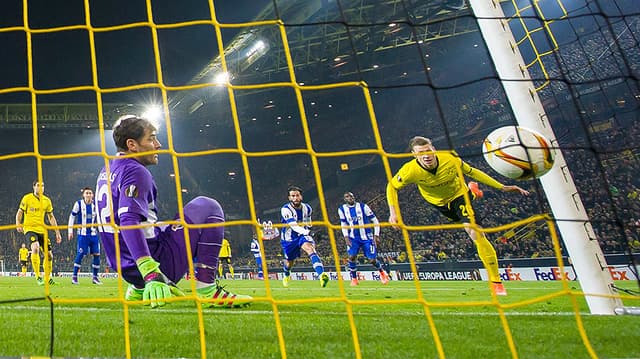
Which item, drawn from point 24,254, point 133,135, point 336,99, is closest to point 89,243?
point 133,135

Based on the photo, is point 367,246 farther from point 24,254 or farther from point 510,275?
point 24,254

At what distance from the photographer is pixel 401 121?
2175 cm

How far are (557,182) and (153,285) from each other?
2.66 m

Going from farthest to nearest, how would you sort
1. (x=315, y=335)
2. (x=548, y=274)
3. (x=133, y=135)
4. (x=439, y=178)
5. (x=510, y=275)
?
(x=510, y=275) < (x=548, y=274) < (x=439, y=178) < (x=133, y=135) < (x=315, y=335)

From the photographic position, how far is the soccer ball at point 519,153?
9.23ft

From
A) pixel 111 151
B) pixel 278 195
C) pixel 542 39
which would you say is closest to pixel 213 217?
pixel 542 39

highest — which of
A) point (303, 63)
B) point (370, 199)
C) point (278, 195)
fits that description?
point (303, 63)

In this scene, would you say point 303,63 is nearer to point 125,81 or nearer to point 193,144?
point 125,81

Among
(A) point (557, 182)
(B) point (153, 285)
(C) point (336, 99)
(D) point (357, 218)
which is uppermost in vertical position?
(C) point (336, 99)

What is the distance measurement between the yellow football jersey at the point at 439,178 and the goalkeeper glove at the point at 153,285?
2625 millimetres

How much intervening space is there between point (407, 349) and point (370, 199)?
62.0ft

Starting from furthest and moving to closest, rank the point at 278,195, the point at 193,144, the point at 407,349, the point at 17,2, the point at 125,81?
the point at 193,144 → the point at 278,195 → the point at 125,81 → the point at 17,2 → the point at 407,349

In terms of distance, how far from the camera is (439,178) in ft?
15.6

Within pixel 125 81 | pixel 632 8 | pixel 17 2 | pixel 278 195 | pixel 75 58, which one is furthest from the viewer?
pixel 278 195
